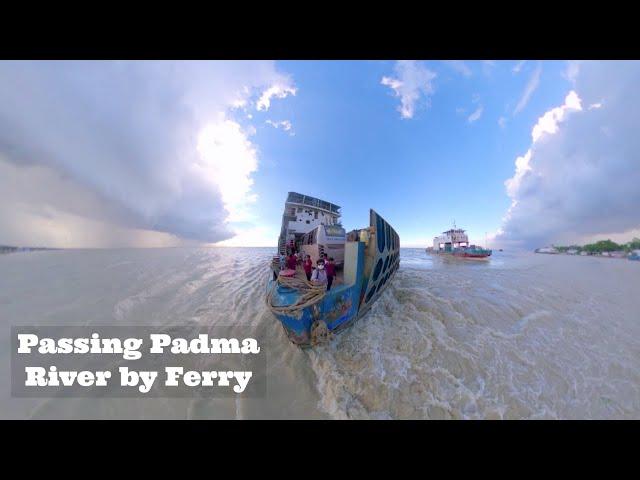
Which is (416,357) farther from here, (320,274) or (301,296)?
(301,296)

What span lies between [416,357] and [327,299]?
2.88 meters

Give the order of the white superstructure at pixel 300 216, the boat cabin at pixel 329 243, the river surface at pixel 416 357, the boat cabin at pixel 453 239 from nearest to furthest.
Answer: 1. the river surface at pixel 416 357
2. the boat cabin at pixel 329 243
3. the white superstructure at pixel 300 216
4. the boat cabin at pixel 453 239

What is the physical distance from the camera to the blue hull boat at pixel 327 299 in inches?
182

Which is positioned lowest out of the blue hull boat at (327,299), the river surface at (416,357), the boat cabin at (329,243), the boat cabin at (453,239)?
the river surface at (416,357)

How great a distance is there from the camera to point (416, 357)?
4984mm

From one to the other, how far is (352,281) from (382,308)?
3245 mm

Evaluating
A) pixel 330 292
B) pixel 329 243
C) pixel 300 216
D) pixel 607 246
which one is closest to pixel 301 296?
pixel 330 292

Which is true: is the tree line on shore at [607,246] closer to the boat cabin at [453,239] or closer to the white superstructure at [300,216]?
the boat cabin at [453,239]

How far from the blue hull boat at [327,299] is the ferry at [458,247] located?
3360cm

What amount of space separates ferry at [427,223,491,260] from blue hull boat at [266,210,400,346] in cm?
3360

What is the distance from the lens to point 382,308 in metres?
8.16

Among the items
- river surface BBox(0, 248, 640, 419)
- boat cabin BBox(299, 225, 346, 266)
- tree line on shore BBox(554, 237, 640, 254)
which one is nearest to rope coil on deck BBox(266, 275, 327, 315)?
river surface BBox(0, 248, 640, 419)

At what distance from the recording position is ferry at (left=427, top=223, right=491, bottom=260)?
31.0 m

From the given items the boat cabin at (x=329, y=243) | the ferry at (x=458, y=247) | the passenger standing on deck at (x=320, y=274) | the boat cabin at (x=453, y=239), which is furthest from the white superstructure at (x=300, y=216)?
the boat cabin at (x=453, y=239)
